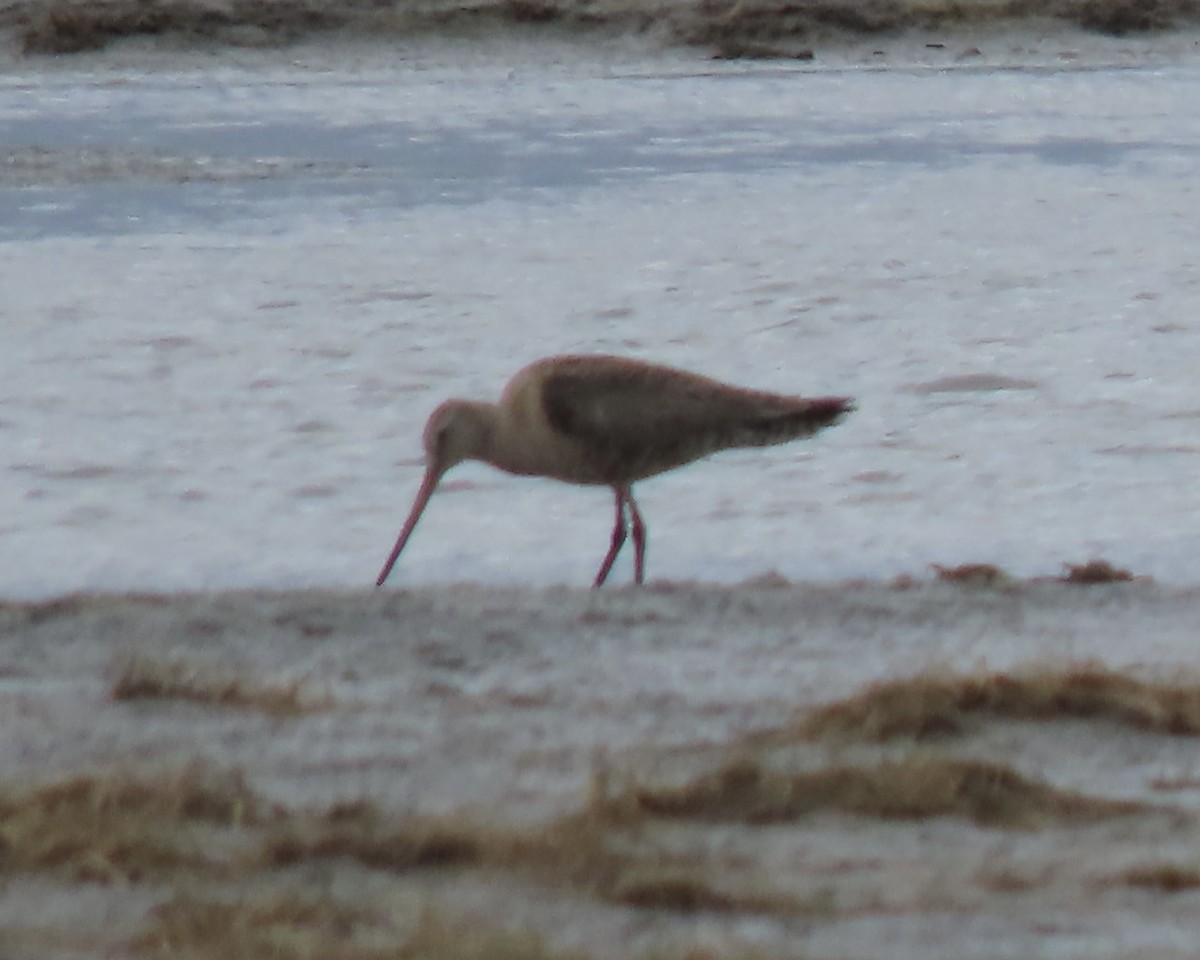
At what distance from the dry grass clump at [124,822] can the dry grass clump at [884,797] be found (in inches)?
23.5

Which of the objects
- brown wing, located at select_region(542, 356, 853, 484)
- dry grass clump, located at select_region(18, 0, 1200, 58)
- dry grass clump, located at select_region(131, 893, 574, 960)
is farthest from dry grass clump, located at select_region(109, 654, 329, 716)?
dry grass clump, located at select_region(18, 0, 1200, 58)

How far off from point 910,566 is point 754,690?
1.46m

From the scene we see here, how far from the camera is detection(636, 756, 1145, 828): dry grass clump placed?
3322 mm

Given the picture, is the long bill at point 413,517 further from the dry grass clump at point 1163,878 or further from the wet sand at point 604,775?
the dry grass clump at point 1163,878

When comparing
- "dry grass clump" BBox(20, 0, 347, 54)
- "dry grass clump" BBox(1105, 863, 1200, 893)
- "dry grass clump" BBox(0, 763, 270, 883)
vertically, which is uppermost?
"dry grass clump" BBox(1105, 863, 1200, 893)

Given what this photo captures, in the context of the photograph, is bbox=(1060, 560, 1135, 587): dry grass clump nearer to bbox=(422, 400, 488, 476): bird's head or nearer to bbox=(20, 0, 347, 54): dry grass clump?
bbox=(422, 400, 488, 476): bird's head

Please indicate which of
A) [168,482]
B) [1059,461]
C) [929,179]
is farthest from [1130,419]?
[929,179]

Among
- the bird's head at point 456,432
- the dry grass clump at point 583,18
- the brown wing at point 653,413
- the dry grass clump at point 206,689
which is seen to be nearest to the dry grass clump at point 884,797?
the dry grass clump at point 206,689

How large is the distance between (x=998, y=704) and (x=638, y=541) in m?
1.69

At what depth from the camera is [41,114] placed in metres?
17.3

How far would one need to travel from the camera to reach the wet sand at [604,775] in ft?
9.48

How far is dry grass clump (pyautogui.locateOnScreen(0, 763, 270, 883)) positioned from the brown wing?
1.96m

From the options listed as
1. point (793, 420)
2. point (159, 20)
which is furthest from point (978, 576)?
point (159, 20)

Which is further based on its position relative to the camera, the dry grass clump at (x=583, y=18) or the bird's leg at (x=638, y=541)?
the dry grass clump at (x=583, y=18)
